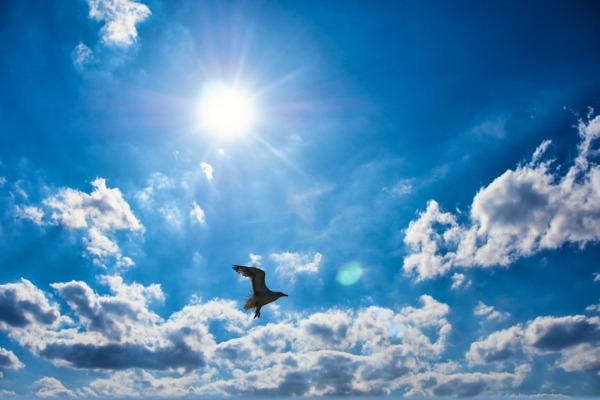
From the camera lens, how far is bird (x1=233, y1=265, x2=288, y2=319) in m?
46.1

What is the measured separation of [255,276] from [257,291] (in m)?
1.96

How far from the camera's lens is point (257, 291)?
46.8 meters

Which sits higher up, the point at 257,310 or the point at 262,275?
the point at 262,275

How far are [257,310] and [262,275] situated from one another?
4549mm

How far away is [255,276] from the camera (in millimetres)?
46281

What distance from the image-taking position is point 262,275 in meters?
46.3

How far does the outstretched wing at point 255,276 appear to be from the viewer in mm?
46062

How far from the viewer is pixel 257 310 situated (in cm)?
4716

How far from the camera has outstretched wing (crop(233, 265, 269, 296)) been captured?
46.1 metres

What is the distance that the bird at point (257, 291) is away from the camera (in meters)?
46.1
